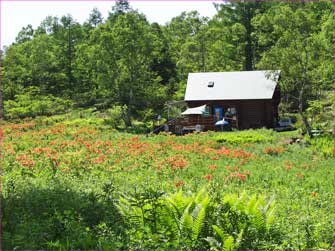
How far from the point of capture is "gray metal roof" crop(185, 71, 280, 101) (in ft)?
116

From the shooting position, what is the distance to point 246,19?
54.8m

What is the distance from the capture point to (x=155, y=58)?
46.4 metres

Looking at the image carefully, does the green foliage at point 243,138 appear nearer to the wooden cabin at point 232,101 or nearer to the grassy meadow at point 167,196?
the grassy meadow at point 167,196

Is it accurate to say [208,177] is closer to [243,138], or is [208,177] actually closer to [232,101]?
[243,138]

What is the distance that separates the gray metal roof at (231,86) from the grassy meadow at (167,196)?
39.6ft

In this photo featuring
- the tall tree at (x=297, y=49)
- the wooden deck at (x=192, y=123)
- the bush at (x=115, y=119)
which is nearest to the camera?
the tall tree at (x=297, y=49)

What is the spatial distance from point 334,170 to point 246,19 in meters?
41.0

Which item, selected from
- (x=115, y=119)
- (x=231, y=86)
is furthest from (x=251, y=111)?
(x=115, y=119)

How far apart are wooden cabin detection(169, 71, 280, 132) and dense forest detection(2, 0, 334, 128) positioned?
6.60 ft

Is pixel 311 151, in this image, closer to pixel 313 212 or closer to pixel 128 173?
pixel 128 173

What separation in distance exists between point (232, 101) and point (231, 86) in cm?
144

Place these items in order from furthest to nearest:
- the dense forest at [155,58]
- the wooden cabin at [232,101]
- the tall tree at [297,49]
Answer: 1. the wooden cabin at [232,101]
2. the dense forest at [155,58]
3. the tall tree at [297,49]

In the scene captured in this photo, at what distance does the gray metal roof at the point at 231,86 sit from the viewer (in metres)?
35.4

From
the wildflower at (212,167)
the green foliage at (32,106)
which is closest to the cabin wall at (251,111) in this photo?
the green foliage at (32,106)
